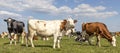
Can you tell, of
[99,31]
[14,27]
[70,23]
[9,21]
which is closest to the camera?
[70,23]

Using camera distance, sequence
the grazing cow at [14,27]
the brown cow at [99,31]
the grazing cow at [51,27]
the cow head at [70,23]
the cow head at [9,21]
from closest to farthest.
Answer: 1. the cow head at [70,23]
2. the grazing cow at [51,27]
3. the brown cow at [99,31]
4. the cow head at [9,21]
5. the grazing cow at [14,27]

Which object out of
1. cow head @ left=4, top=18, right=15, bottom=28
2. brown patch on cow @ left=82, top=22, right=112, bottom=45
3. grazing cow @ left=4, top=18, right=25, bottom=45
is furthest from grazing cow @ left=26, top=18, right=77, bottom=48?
grazing cow @ left=4, top=18, right=25, bottom=45

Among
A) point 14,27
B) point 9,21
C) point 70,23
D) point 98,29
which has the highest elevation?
point 9,21

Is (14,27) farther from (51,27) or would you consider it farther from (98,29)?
(98,29)

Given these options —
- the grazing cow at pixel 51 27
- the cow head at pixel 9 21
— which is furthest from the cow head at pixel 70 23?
the cow head at pixel 9 21

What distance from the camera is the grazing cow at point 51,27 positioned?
21062mm

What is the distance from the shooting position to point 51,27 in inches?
830

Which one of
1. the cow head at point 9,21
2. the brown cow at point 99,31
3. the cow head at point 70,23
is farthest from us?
the cow head at point 9,21

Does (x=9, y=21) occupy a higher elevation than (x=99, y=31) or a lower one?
higher

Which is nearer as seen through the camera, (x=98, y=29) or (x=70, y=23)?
(x=70, y=23)

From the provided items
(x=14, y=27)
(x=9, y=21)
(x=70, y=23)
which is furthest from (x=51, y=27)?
(x=14, y=27)

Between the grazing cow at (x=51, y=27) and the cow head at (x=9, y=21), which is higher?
the cow head at (x=9, y=21)

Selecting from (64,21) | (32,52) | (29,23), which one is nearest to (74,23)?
(64,21)

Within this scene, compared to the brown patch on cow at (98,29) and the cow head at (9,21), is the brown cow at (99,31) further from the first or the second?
the cow head at (9,21)
